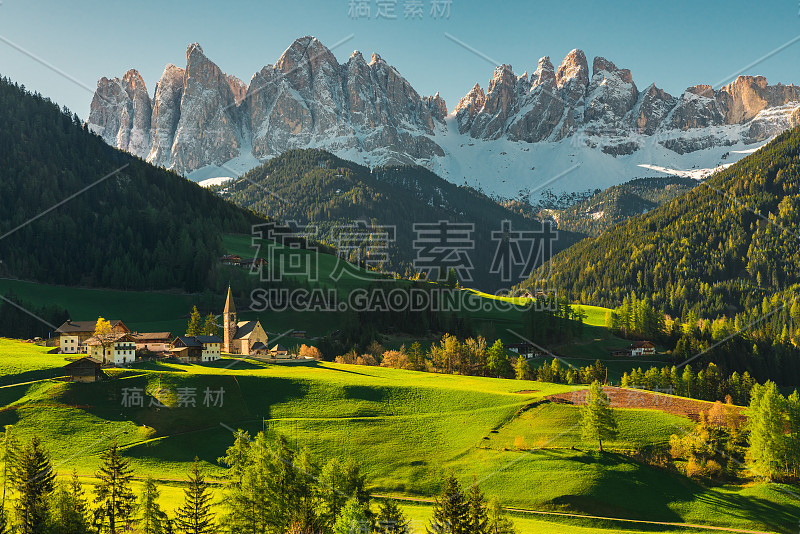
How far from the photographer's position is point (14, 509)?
4500 cm

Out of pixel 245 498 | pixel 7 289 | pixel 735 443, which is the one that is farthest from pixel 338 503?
pixel 7 289

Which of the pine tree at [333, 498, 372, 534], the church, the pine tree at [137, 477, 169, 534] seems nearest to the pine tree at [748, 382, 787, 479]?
the pine tree at [333, 498, 372, 534]

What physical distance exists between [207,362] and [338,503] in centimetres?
5688

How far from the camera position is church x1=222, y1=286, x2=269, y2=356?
11206 centimetres

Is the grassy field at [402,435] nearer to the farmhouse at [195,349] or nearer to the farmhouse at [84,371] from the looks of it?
the farmhouse at [84,371]

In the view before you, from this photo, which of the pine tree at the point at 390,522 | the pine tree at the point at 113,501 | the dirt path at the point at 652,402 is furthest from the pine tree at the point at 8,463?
the dirt path at the point at 652,402

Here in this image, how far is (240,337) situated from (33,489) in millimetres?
66784

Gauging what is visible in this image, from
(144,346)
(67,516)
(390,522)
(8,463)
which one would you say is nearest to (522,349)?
(144,346)

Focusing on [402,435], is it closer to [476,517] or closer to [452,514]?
[452,514]

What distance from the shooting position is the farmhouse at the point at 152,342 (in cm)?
10188

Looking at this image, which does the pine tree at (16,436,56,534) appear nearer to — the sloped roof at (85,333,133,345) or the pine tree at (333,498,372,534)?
the pine tree at (333,498,372,534)

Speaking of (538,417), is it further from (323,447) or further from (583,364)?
(583,364)

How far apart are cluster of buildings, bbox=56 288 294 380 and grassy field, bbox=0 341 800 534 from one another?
642 cm

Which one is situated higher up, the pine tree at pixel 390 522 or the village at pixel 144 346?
the village at pixel 144 346
